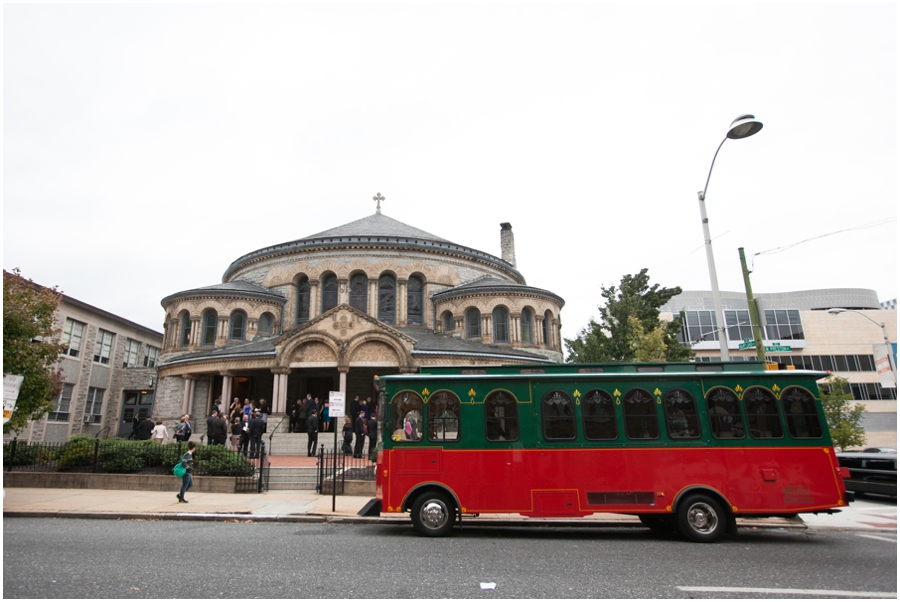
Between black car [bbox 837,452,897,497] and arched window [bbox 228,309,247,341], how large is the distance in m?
29.9

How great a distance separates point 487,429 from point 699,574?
4083 mm

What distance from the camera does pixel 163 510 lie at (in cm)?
1200

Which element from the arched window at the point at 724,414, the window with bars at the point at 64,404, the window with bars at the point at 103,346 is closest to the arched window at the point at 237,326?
the window with bars at the point at 64,404

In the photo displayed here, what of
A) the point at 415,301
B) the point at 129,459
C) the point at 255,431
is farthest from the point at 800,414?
the point at 415,301

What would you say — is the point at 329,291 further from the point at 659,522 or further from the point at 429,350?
the point at 659,522

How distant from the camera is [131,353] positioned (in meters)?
40.6

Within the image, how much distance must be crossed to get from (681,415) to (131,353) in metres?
41.4

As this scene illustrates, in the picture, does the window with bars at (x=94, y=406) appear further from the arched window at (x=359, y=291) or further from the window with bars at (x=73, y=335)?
the arched window at (x=359, y=291)

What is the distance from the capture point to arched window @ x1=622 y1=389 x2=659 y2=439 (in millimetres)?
9875

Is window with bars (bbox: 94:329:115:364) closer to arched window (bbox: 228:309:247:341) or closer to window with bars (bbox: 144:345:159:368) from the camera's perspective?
window with bars (bbox: 144:345:159:368)

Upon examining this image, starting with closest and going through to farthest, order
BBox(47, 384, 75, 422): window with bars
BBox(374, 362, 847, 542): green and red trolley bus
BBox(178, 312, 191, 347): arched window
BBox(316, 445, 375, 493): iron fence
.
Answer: BBox(374, 362, 847, 542): green and red trolley bus, BBox(316, 445, 375, 493): iron fence, BBox(178, 312, 191, 347): arched window, BBox(47, 384, 75, 422): window with bars

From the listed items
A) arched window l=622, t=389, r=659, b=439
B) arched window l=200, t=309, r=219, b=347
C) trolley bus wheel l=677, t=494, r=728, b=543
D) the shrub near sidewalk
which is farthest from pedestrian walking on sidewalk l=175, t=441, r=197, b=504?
arched window l=200, t=309, r=219, b=347

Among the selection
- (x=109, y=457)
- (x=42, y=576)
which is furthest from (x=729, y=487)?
(x=109, y=457)

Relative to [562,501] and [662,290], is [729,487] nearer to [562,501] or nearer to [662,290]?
[562,501]
